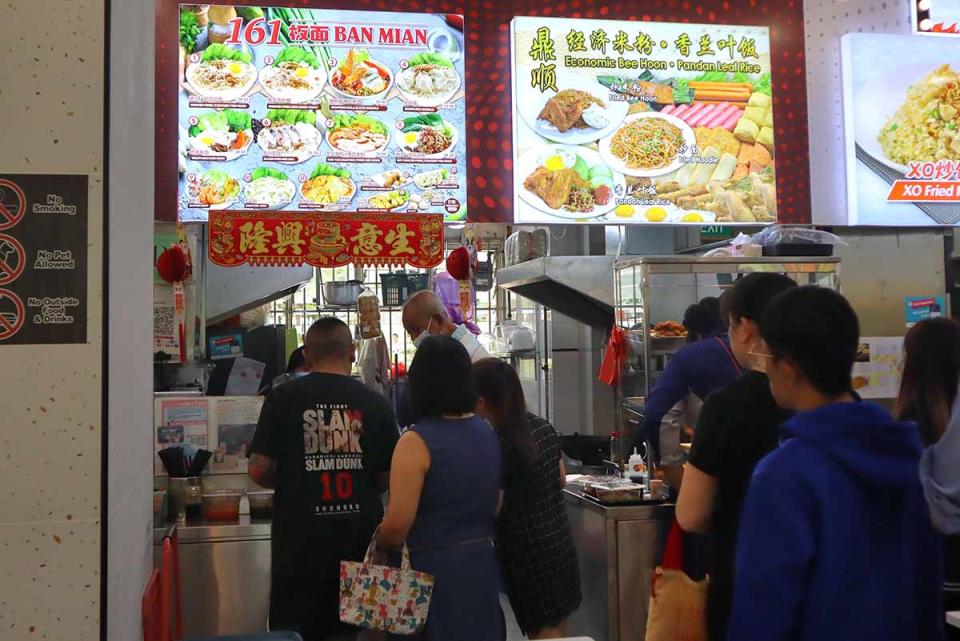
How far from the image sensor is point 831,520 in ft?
5.86

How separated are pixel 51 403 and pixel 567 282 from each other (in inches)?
170

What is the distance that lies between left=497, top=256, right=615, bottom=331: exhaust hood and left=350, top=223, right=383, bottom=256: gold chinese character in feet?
5.40

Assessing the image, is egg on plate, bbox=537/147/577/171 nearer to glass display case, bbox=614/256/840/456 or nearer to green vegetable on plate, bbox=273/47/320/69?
glass display case, bbox=614/256/840/456

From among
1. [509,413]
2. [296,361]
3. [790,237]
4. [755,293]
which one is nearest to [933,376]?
[755,293]

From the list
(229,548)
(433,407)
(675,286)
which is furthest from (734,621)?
(675,286)

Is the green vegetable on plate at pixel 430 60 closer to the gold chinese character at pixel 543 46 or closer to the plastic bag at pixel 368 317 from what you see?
the gold chinese character at pixel 543 46

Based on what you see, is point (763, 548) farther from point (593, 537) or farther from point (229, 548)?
point (229, 548)

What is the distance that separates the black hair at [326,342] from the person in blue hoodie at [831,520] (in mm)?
2019

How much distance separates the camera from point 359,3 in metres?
6.05

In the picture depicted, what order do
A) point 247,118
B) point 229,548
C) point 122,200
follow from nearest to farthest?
1. point 122,200
2. point 229,548
3. point 247,118

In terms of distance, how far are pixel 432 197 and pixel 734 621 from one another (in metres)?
4.38

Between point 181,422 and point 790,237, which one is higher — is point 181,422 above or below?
below

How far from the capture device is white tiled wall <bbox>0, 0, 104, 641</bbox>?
1.92m

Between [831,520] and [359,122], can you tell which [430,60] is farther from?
[831,520]
